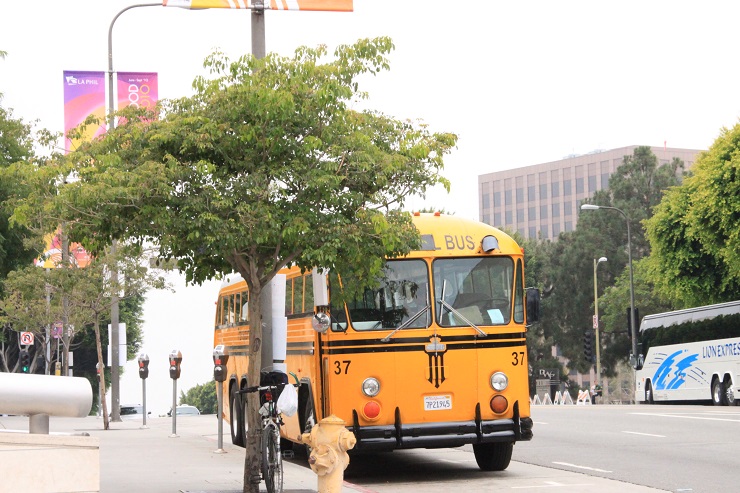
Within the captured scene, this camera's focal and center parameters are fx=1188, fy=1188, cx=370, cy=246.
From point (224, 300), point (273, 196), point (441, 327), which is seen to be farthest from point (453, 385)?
point (224, 300)

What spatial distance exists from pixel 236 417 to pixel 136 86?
13.5 metres

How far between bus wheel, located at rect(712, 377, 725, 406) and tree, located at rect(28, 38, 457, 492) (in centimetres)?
2770

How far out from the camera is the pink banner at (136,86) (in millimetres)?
A: 31625

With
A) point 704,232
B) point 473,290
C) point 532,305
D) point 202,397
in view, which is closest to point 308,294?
point 473,290

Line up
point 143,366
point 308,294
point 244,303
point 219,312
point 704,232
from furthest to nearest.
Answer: point 704,232
point 143,366
point 219,312
point 244,303
point 308,294

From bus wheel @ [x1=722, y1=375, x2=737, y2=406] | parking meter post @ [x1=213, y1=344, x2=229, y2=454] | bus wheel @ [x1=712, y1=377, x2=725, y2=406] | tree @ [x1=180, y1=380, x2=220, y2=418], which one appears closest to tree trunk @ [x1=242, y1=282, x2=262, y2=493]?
parking meter post @ [x1=213, y1=344, x2=229, y2=454]

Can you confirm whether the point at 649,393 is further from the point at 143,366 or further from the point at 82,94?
the point at 82,94

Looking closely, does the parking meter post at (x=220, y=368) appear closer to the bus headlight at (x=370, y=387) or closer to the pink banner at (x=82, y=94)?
the bus headlight at (x=370, y=387)

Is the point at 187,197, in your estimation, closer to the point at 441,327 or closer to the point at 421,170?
the point at 421,170

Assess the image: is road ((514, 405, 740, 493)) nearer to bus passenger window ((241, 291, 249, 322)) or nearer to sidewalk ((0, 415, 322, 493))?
sidewalk ((0, 415, 322, 493))

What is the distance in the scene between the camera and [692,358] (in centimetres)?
4072

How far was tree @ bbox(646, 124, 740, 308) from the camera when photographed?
4681cm

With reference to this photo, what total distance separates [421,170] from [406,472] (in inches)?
202

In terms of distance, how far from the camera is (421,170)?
42.8 feet
